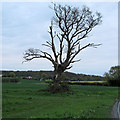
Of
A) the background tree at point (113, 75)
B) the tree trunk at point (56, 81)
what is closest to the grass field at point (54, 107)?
the tree trunk at point (56, 81)

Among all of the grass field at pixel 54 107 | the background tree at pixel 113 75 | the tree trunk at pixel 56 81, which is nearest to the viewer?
the grass field at pixel 54 107

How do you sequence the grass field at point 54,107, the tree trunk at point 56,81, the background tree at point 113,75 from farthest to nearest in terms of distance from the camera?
the background tree at point 113,75
the tree trunk at point 56,81
the grass field at point 54,107

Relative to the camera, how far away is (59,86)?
111 feet

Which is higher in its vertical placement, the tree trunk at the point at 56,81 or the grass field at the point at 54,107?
the tree trunk at the point at 56,81

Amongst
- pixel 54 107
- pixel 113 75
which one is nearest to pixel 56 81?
pixel 54 107

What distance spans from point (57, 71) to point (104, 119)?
74.2ft

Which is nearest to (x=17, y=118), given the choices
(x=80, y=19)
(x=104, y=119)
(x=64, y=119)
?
(x=64, y=119)

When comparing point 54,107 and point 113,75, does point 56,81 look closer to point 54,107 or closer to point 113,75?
point 54,107

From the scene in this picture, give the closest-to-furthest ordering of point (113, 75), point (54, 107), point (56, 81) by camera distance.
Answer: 1. point (54, 107)
2. point (56, 81)
3. point (113, 75)

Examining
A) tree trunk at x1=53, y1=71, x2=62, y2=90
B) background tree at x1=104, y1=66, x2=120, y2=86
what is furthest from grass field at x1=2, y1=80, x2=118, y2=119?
background tree at x1=104, y1=66, x2=120, y2=86

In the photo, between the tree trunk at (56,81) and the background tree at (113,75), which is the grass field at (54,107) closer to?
the tree trunk at (56,81)

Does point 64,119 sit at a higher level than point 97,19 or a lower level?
lower

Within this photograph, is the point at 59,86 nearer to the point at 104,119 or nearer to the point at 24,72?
the point at 104,119

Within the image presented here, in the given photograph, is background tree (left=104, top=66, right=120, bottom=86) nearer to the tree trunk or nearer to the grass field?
the tree trunk
